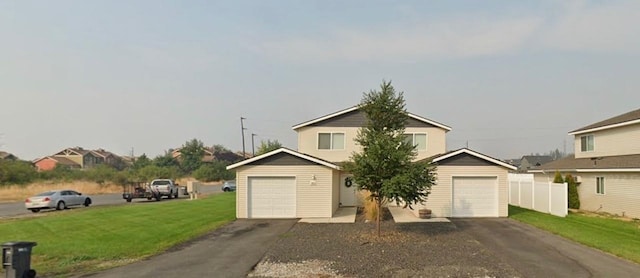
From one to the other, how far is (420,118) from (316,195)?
1019 centimetres

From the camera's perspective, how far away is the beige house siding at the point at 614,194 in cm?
2269

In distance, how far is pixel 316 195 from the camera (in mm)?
22672

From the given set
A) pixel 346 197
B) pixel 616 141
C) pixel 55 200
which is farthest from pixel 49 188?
pixel 616 141

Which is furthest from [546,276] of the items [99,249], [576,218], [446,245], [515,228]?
[576,218]

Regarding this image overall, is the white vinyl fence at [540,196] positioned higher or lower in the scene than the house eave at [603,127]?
lower

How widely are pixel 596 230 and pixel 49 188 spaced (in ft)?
168

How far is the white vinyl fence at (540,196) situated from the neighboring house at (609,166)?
3034 millimetres

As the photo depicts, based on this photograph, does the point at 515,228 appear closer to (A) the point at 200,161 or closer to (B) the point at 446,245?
(B) the point at 446,245

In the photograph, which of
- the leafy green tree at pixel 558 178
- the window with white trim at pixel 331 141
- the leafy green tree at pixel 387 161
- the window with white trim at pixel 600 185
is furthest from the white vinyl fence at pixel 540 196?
the window with white trim at pixel 331 141

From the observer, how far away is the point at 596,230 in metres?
18.0

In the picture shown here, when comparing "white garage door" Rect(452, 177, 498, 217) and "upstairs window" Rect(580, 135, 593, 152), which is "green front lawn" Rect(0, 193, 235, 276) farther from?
"upstairs window" Rect(580, 135, 593, 152)

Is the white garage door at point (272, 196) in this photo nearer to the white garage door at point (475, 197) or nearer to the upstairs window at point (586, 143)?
the white garage door at point (475, 197)

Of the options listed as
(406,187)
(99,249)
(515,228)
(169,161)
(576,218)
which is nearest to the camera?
(99,249)

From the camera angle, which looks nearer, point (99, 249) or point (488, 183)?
point (99, 249)
